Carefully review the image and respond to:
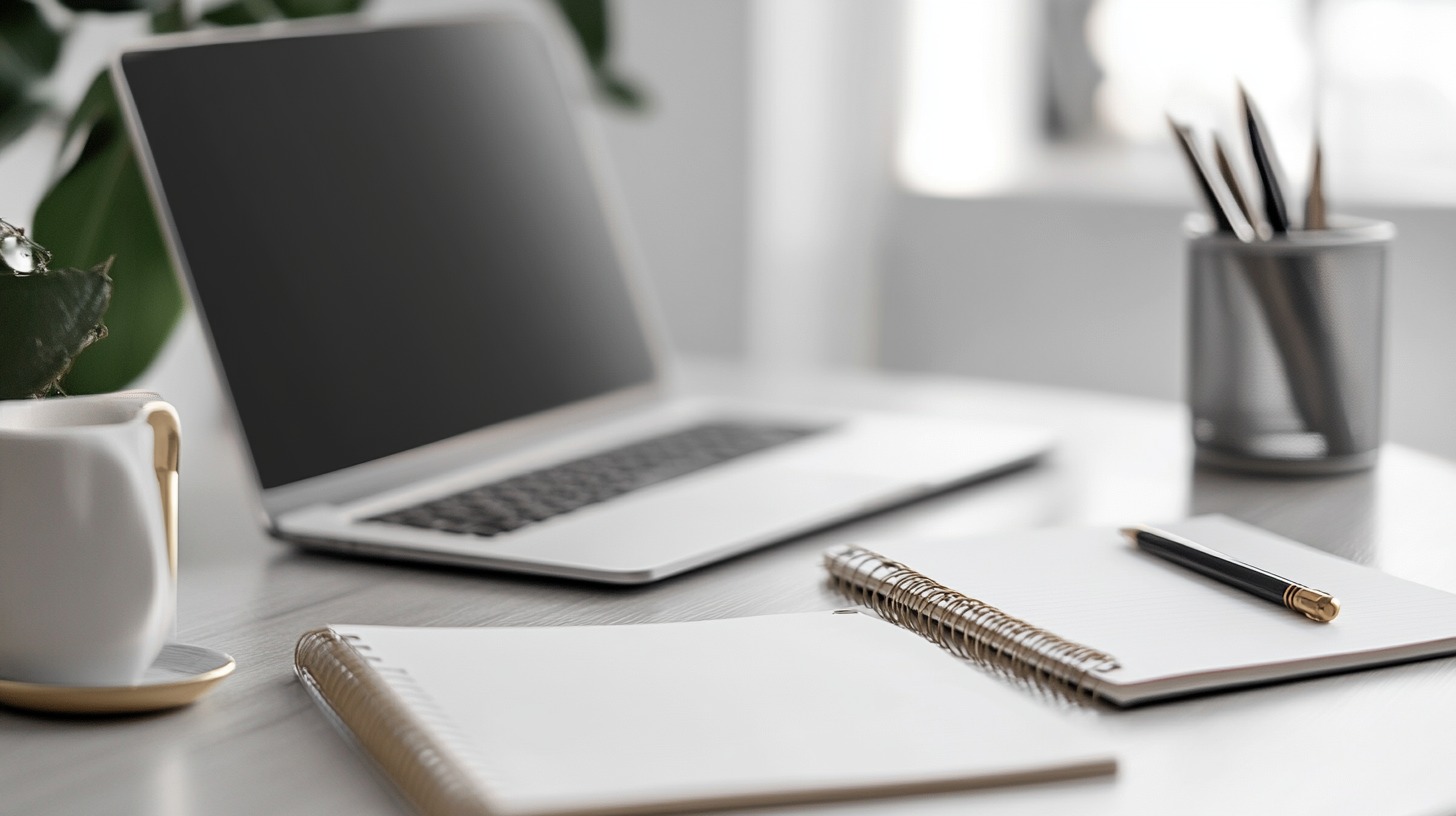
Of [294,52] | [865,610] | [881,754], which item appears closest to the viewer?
[881,754]

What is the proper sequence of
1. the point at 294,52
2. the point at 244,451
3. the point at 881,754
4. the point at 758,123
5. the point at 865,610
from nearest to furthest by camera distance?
the point at 881,754, the point at 865,610, the point at 244,451, the point at 294,52, the point at 758,123

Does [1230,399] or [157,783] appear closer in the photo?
[157,783]

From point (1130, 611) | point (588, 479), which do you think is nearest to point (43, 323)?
point (588, 479)

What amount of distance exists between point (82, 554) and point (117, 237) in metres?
0.41

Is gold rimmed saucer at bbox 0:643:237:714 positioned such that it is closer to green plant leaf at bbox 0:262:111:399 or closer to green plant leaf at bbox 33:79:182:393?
green plant leaf at bbox 0:262:111:399

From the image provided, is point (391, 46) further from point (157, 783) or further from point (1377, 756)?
point (1377, 756)

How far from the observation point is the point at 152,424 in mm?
504

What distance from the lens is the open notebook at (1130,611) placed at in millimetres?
516

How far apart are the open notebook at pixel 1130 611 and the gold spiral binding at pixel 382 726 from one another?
23 centimetres

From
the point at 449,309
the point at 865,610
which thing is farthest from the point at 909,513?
the point at 449,309

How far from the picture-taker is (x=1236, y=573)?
0.60m

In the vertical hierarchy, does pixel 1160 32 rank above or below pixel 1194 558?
above

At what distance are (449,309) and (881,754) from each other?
0.54 metres

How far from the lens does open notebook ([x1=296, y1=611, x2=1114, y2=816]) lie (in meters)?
0.41
